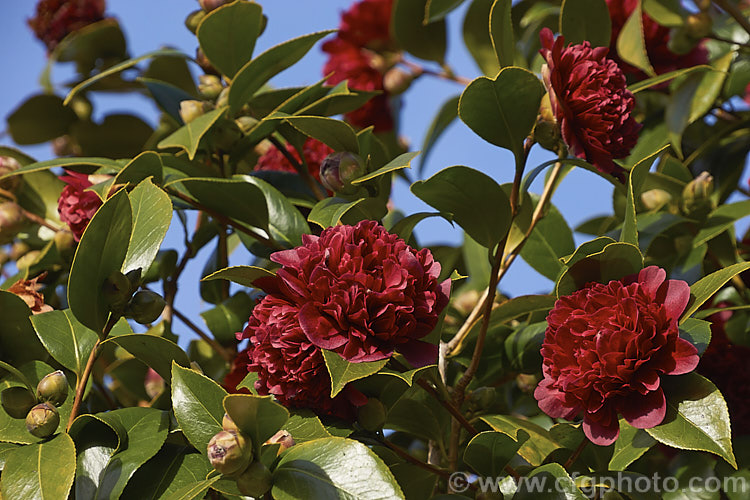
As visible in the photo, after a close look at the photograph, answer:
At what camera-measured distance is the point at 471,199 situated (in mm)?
906

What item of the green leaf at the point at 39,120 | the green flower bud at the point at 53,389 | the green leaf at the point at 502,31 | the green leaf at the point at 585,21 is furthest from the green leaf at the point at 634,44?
the green leaf at the point at 39,120

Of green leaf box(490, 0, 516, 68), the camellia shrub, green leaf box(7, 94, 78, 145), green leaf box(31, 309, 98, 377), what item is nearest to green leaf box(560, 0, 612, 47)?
the camellia shrub

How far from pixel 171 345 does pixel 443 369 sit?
0.33 metres

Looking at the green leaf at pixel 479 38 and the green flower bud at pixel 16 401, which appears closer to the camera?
the green flower bud at pixel 16 401

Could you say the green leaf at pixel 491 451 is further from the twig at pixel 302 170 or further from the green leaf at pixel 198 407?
the twig at pixel 302 170

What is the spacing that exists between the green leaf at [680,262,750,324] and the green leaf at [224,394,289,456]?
1.35 feet

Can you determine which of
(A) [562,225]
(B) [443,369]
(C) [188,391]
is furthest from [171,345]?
(A) [562,225]

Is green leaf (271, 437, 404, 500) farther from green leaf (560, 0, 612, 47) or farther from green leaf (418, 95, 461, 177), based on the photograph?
green leaf (418, 95, 461, 177)

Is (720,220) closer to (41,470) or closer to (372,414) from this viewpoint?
(372,414)

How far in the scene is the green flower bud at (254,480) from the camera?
0.75 meters

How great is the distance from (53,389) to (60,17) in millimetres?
1527

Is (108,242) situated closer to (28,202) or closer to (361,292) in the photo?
(361,292)

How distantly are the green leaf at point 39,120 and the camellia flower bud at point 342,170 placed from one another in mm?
1134

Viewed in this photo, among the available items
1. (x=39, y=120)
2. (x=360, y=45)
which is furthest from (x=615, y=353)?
(x=39, y=120)
